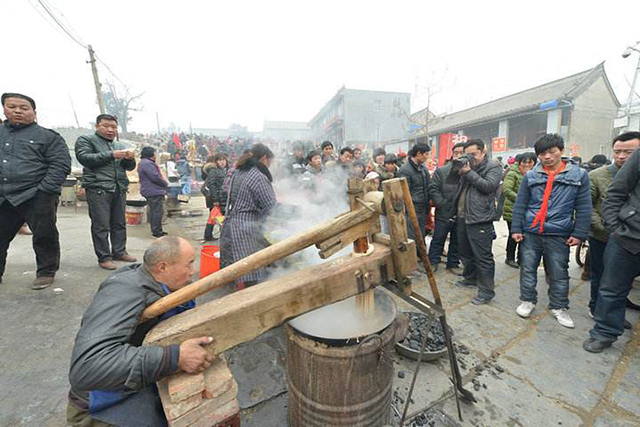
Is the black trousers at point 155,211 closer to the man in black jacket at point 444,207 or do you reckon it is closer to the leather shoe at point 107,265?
the leather shoe at point 107,265

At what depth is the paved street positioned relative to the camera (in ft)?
7.30

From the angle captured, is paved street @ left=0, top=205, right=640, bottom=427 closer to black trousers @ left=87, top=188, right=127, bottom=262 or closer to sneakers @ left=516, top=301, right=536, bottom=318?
sneakers @ left=516, top=301, right=536, bottom=318

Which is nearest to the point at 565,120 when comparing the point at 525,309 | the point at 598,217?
the point at 598,217

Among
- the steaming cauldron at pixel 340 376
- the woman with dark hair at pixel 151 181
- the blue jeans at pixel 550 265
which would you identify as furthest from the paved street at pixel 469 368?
the woman with dark hair at pixel 151 181

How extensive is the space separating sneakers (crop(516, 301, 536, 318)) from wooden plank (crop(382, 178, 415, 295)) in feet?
9.29

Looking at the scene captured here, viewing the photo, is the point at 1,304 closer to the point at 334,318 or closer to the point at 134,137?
the point at 334,318

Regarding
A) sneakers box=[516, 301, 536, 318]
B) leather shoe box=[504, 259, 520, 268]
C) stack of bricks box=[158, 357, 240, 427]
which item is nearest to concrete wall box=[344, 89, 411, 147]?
leather shoe box=[504, 259, 520, 268]

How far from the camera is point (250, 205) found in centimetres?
331

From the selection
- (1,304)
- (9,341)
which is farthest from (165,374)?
(1,304)

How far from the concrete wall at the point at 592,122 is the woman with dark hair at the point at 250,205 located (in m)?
20.3

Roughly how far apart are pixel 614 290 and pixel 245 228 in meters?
3.91

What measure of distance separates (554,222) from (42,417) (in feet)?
16.6

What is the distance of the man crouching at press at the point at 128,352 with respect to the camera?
4.13ft

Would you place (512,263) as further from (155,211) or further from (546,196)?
(155,211)
